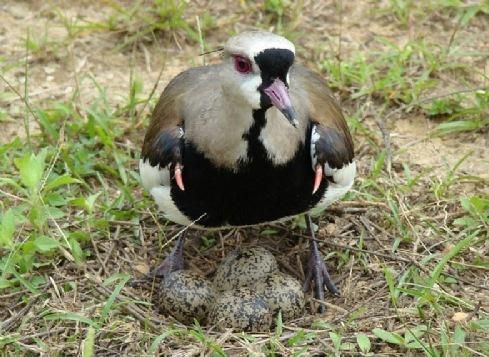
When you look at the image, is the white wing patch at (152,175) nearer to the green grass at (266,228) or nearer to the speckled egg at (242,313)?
the green grass at (266,228)

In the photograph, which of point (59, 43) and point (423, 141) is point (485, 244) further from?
point (59, 43)

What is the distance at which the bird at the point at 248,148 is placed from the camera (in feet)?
13.5

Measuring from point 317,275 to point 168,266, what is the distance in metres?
0.75

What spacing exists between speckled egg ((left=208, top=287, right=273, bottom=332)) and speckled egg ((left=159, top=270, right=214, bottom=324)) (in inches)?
3.5

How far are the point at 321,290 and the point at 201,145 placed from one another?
996mm

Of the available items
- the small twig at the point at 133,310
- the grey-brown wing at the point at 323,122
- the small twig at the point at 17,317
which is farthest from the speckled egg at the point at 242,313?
the small twig at the point at 17,317

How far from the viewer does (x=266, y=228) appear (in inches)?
203

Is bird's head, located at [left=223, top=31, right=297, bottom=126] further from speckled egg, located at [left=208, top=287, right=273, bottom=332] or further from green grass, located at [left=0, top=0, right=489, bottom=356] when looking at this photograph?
green grass, located at [left=0, top=0, right=489, bottom=356]

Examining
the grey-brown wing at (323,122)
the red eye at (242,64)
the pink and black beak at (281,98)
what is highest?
the red eye at (242,64)

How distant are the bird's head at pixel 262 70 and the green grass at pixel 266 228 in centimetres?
103

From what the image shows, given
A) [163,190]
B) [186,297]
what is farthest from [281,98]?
[186,297]

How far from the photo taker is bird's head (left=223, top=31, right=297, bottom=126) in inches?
159

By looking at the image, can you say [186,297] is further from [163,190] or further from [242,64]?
[242,64]

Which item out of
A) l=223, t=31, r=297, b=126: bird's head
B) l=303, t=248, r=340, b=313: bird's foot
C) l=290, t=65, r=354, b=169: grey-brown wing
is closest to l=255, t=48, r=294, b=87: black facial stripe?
l=223, t=31, r=297, b=126: bird's head
